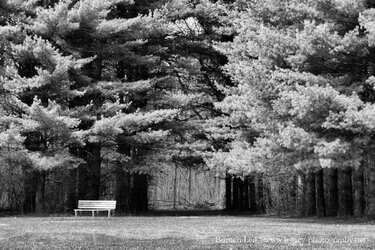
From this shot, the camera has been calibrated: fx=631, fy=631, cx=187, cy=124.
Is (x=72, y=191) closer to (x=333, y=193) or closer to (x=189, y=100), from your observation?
(x=189, y=100)

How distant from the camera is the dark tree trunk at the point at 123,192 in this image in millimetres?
25312

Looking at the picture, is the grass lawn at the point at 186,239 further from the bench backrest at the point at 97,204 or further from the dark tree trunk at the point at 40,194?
the dark tree trunk at the point at 40,194

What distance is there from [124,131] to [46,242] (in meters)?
12.1

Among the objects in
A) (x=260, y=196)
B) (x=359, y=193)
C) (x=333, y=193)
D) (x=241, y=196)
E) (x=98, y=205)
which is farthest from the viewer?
(x=241, y=196)

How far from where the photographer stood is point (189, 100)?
82.1ft

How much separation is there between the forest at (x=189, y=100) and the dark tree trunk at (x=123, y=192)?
54mm

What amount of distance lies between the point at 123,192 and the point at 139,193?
1.00 m

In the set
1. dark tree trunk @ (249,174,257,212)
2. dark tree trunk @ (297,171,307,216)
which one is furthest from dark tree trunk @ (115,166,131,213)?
dark tree trunk @ (297,171,307,216)

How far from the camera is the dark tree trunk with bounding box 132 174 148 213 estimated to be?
26.1 meters

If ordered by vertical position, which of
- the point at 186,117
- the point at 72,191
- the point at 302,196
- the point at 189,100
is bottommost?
the point at 302,196

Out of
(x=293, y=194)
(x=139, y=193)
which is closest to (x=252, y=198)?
(x=293, y=194)

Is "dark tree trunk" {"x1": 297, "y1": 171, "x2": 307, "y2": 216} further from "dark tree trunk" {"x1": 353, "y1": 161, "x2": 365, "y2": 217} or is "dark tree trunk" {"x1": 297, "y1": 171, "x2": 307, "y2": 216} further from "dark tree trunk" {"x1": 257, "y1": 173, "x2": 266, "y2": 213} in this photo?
"dark tree trunk" {"x1": 353, "y1": 161, "x2": 365, "y2": 217}

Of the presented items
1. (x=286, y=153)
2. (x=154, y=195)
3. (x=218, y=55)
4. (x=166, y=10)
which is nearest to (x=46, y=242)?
(x=286, y=153)

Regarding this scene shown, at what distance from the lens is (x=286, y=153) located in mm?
17703
